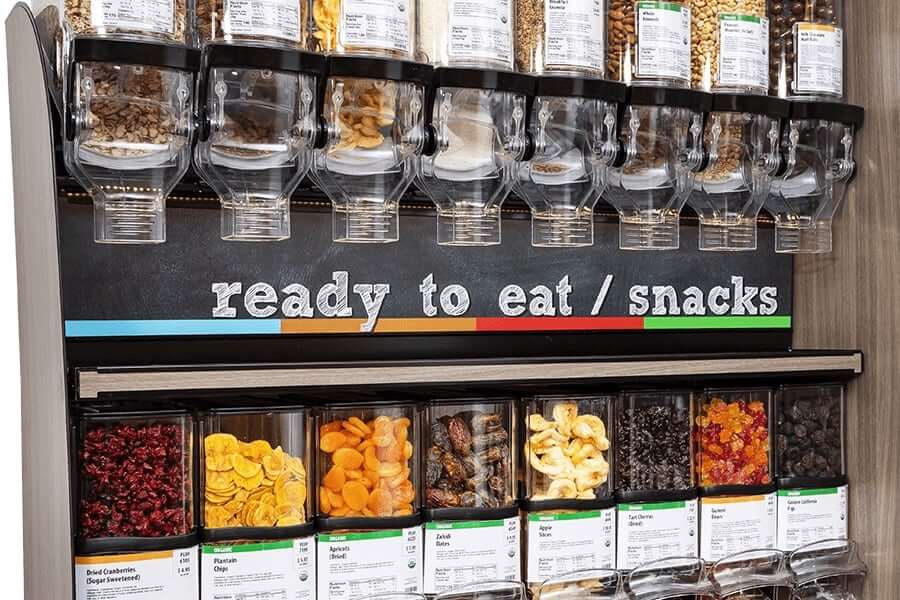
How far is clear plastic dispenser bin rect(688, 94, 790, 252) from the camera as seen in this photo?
2.04 m

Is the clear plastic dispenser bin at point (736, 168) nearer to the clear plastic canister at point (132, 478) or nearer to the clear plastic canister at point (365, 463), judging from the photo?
the clear plastic canister at point (365, 463)

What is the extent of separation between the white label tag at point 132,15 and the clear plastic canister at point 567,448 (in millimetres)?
873

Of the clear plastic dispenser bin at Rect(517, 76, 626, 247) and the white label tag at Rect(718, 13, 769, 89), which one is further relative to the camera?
the white label tag at Rect(718, 13, 769, 89)

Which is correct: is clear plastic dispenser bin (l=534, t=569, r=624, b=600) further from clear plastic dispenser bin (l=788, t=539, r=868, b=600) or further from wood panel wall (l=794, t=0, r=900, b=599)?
wood panel wall (l=794, t=0, r=900, b=599)

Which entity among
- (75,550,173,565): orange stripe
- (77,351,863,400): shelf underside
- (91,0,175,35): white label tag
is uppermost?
(91,0,175,35): white label tag

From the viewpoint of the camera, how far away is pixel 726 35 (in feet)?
6.61

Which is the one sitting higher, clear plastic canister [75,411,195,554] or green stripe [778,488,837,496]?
clear plastic canister [75,411,195,554]

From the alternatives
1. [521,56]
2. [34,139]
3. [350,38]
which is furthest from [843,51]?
[34,139]

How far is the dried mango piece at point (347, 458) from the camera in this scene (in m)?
1.80

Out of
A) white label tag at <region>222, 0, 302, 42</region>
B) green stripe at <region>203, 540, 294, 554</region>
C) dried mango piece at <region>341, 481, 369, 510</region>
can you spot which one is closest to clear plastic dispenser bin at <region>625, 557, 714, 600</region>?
dried mango piece at <region>341, 481, 369, 510</region>

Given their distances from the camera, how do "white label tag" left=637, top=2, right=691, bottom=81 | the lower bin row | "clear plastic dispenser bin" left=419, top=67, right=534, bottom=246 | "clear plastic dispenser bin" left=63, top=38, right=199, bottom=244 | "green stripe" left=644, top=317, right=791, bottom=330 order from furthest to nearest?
"green stripe" left=644, top=317, right=791, bottom=330 → "white label tag" left=637, top=2, right=691, bottom=81 → "clear plastic dispenser bin" left=419, top=67, right=534, bottom=246 → the lower bin row → "clear plastic dispenser bin" left=63, top=38, right=199, bottom=244

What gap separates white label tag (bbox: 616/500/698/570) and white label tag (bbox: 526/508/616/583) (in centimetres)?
4

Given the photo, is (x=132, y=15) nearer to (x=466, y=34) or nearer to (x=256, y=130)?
(x=256, y=130)

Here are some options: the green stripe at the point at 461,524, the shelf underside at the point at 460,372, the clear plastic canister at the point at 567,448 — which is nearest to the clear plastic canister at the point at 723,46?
the shelf underside at the point at 460,372
